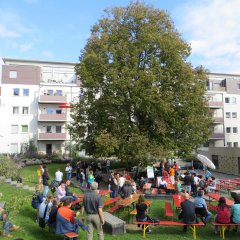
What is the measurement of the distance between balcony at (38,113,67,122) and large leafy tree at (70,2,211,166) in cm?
2306

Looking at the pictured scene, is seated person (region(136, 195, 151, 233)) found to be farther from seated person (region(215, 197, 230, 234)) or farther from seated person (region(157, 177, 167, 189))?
seated person (region(157, 177, 167, 189))

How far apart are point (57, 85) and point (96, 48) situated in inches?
1057

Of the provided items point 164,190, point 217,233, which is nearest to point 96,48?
point 164,190

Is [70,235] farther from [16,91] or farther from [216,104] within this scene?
[216,104]

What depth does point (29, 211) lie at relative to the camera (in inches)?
577

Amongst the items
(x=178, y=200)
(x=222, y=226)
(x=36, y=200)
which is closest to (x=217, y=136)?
(x=178, y=200)

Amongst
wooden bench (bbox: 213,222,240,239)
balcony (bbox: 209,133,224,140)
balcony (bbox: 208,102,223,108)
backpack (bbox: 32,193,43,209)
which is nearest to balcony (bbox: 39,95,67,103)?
balcony (bbox: 208,102,223,108)

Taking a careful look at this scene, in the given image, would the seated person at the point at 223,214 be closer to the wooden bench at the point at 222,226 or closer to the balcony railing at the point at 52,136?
the wooden bench at the point at 222,226

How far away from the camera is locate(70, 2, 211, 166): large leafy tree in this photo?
26328 mm

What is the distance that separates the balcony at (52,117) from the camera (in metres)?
52.3

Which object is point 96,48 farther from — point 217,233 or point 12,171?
point 217,233

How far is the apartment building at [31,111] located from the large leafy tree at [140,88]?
76.9 feet

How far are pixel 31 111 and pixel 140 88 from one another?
1256 inches

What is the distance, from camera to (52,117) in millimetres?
52562
